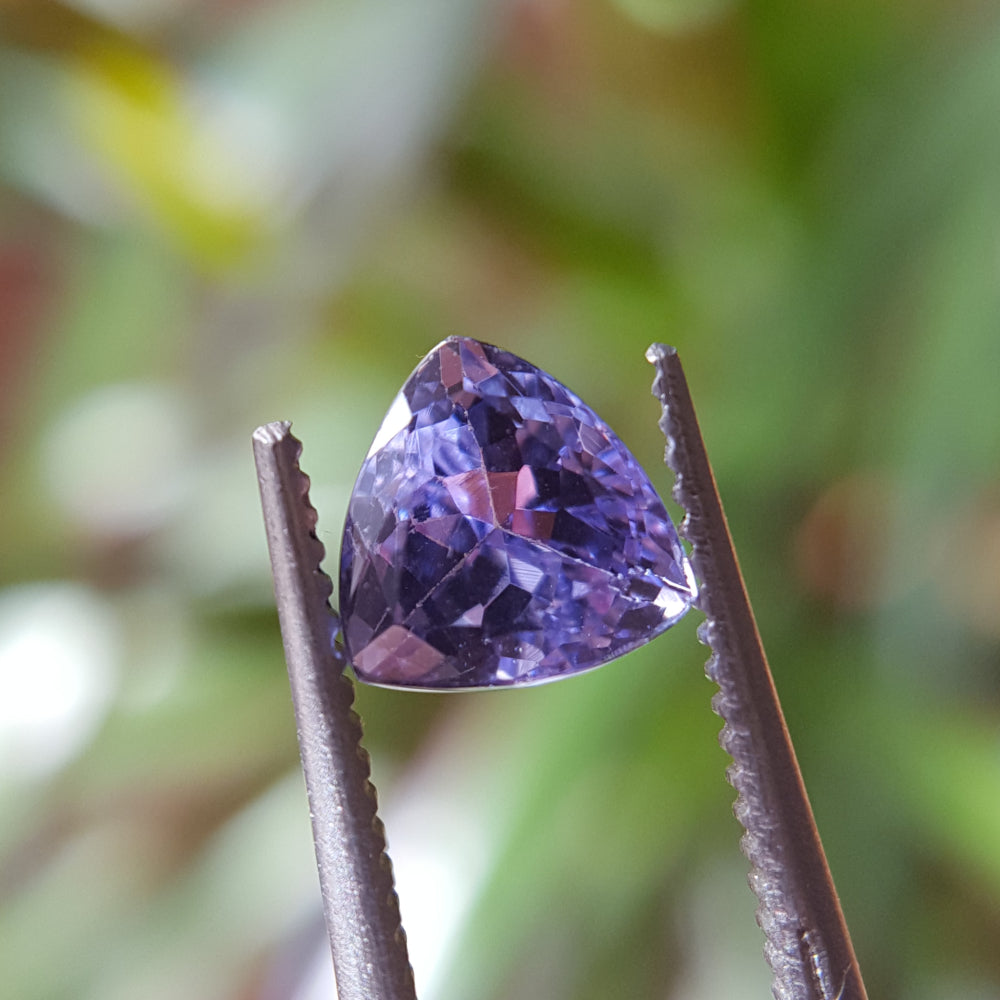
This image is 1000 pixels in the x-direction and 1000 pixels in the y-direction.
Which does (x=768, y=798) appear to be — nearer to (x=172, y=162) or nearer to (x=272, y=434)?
(x=272, y=434)

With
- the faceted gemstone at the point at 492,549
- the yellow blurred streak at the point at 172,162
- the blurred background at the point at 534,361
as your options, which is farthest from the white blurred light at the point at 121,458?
the faceted gemstone at the point at 492,549

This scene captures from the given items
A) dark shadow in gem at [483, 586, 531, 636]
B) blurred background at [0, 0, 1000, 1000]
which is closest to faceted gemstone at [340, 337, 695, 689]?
dark shadow in gem at [483, 586, 531, 636]

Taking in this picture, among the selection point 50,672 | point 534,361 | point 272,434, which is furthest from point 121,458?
point 272,434

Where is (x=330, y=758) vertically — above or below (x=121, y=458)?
below

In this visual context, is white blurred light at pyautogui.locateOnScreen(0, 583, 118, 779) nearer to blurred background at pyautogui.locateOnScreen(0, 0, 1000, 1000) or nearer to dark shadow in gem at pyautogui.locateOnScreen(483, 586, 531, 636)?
blurred background at pyautogui.locateOnScreen(0, 0, 1000, 1000)

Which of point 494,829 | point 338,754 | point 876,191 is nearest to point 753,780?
point 338,754

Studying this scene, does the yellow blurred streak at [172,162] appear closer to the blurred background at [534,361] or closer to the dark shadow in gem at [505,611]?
the blurred background at [534,361]
